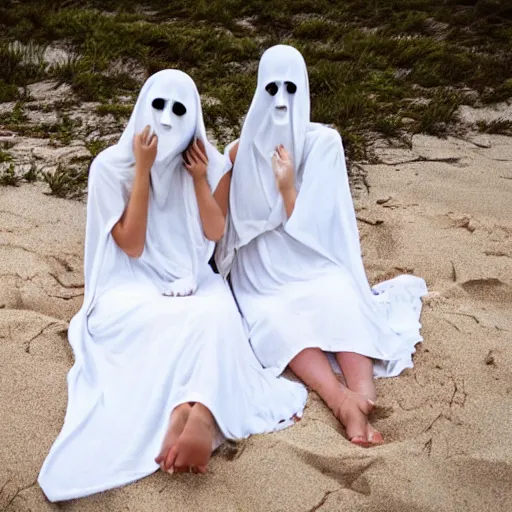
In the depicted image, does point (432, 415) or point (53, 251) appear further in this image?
point (53, 251)

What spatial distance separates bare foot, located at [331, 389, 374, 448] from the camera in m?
3.04

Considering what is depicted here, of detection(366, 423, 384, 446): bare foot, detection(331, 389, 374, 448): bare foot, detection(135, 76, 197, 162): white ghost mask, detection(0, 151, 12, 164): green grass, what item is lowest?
detection(366, 423, 384, 446): bare foot

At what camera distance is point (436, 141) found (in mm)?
7043

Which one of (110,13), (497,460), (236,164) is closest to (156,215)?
(236,164)

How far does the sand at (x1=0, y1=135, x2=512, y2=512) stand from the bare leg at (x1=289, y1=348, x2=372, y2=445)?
2.1 inches

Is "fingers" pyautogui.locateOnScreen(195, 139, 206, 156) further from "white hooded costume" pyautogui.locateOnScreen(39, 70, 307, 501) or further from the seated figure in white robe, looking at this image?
the seated figure in white robe

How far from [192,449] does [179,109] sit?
163cm

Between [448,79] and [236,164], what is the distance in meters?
5.14

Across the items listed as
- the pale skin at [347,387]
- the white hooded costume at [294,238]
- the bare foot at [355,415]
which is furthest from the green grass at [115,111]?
the bare foot at [355,415]

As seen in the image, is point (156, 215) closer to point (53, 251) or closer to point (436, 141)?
point (53, 251)

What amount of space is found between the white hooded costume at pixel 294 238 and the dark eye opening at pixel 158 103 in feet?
1.57

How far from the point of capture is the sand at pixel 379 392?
9.08 ft

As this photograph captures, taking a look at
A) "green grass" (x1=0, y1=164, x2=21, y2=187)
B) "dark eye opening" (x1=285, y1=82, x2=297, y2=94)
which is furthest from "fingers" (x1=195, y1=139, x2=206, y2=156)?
"green grass" (x1=0, y1=164, x2=21, y2=187)

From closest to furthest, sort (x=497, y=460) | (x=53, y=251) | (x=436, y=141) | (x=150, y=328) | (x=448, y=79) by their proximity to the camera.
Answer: (x=497, y=460), (x=150, y=328), (x=53, y=251), (x=436, y=141), (x=448, y=79)
